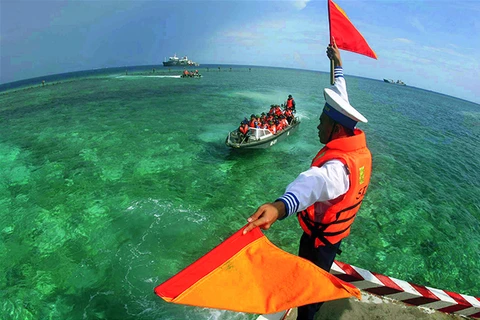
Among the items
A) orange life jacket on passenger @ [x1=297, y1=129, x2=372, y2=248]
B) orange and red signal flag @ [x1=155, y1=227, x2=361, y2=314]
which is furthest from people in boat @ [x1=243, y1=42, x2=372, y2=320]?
orange and red signal flag @ [x1=155, y1=227, x2=361, y2=314]

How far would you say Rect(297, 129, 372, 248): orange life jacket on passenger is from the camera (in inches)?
97.2

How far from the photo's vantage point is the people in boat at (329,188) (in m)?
1.96

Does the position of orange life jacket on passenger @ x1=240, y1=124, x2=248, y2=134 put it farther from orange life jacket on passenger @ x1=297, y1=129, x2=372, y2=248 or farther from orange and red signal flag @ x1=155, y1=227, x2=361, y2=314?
orange and red signal flag @ x1=155, y1=227, x2=361, y2=314

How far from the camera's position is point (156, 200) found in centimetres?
1130

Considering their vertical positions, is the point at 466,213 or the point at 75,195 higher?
the point at 75,195

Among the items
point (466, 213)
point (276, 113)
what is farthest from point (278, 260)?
point (276, 113)

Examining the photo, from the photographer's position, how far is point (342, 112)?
2.64 metres

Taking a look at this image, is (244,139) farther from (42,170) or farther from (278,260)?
(278,260)

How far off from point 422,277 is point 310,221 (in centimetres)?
757

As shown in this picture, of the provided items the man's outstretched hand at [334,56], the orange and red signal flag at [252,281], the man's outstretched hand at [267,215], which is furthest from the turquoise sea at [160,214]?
the man's outstretched hand at [334,56]

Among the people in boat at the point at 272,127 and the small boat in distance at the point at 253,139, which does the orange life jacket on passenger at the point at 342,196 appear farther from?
the people in boat at the point at 272,127

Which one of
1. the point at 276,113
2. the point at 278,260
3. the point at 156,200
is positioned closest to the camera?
the point at 278,260

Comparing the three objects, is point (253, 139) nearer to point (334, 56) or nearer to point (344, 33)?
point (344, 33)

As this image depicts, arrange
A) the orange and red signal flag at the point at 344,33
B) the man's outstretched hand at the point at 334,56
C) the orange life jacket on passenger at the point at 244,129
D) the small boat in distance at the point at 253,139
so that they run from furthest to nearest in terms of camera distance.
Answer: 1. the orange life jacket on passenger at the point at 244,129
2. the small boat in distance at the point at 253,139
3. the orange and red signal flag at the point at 344,33
4. the man's outstretched hand at the point at 334,56
